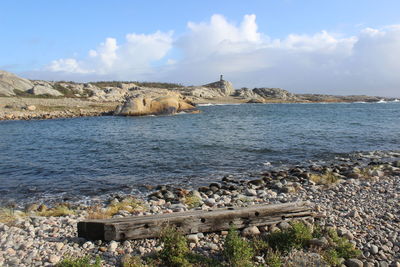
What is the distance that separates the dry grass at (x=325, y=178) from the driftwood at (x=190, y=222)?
5.35 metres

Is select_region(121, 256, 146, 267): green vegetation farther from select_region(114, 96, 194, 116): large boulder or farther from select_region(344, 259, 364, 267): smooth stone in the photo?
select_region(114, 96, 194, 116): large boulder

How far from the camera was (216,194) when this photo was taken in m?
11.5

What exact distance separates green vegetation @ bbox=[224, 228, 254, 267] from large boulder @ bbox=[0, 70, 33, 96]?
78.8m

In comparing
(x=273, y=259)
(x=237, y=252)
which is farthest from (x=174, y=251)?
(x=273, y=259)

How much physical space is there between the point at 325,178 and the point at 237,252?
29.0ft

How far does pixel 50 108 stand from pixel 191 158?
48266 mm

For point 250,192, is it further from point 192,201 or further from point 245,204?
point 192,201

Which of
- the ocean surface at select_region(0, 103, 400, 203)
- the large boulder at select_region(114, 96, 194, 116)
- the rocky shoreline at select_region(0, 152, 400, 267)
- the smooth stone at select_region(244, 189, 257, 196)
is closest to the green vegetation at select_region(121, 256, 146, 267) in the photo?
the rocky shoreline at select_region(0, 152, 400, 267)

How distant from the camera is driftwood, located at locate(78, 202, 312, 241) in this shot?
6742mm

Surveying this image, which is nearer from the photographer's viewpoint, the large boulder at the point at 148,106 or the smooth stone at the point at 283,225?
the smooth stone at the point at 283,225

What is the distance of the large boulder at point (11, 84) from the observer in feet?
240

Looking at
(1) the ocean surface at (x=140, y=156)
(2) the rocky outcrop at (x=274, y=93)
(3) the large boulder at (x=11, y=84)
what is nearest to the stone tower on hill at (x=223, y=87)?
(2) the rocky outcrop at (x=274, y=93)

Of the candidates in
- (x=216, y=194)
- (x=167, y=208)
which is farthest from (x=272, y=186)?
(x=167, y=208)

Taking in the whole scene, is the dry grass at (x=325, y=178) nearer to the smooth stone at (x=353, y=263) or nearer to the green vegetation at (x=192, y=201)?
the green vegetation at (x=192, y=201)
